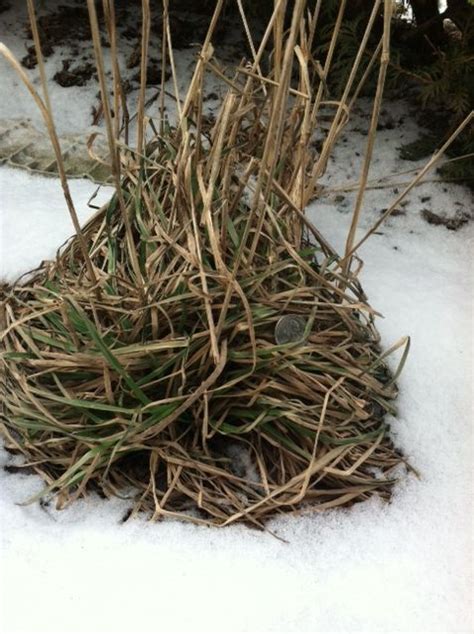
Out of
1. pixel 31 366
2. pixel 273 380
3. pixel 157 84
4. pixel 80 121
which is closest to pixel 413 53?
pixel 157 84

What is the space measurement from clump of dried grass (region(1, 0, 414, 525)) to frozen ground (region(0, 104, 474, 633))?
4 centimetres

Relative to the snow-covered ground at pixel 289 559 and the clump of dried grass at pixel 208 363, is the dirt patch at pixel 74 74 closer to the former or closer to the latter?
the clump of dried grass at pixel 208 363

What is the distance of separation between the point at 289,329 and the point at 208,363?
0.50 ft

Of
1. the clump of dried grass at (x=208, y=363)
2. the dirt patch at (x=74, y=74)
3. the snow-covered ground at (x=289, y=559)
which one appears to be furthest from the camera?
the dirt patch at (x=74, y=74)

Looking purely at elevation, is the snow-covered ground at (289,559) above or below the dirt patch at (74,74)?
below

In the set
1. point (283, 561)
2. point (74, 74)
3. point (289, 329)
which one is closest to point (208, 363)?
point (289, 329)

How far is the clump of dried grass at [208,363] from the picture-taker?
1214mm

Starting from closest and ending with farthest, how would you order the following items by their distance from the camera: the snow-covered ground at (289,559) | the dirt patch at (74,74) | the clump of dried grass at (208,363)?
the snow-covered ground at (289,559) < the clump of dried grass at (208,363) < the dirt patch at (74,74)

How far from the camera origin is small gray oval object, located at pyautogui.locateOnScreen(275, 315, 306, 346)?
4.15 feet

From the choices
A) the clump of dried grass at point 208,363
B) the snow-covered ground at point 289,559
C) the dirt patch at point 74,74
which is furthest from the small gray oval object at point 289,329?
the dirt patch at point 74,74

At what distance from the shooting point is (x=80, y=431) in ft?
4.06

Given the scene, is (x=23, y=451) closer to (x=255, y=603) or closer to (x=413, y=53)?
(x=255, y=603)

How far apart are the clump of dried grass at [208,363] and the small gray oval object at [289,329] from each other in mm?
21

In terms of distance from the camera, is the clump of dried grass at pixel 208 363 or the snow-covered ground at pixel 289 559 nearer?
the snow-covered ground at pixel 289 559
